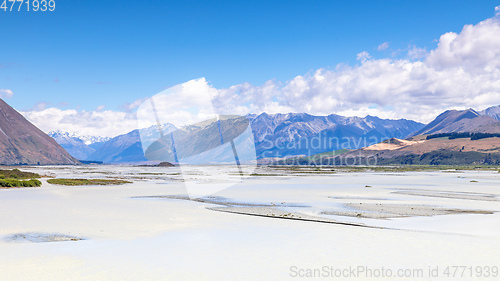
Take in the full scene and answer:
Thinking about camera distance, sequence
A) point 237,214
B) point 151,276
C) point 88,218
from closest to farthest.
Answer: point 151,276 → point 88,218 → point 237,214

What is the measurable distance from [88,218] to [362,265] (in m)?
22.0

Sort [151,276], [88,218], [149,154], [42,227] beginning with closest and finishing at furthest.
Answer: [151,276] < [42,227] < [88,218] < [149,154]

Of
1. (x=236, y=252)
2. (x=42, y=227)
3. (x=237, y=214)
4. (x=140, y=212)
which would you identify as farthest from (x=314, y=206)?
(x=42, y=227)

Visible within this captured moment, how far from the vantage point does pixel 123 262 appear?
1719 centimetres

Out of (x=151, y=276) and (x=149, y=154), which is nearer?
(x=151, y=276)

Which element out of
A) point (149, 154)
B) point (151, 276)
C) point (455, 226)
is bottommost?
point (455, 226)

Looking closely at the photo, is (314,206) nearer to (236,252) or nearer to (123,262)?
(236,252)

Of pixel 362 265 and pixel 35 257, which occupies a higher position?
pixel 35 257

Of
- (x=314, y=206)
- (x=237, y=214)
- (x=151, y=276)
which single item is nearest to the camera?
(x=151, y=276)

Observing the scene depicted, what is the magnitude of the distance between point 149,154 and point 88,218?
84.8 ft

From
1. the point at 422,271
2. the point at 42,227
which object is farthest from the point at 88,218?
the point at 422,271

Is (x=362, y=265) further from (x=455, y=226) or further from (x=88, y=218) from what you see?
(x=88, y=218)

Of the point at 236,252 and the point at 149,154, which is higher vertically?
the point at 149,154

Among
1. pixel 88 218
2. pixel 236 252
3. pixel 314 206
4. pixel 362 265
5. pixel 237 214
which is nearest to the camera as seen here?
pixel 362 265
